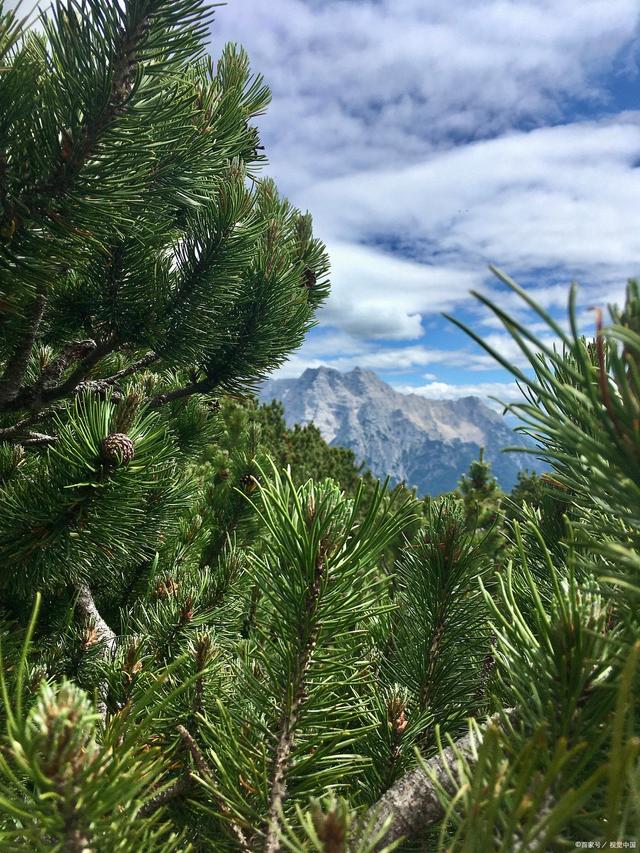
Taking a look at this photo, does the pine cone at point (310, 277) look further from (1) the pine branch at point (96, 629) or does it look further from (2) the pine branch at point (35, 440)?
(1) the pine branch at point (96, 629)


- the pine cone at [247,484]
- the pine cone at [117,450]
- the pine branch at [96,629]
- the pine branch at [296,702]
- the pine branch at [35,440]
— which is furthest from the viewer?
the pine cone at [247,484]

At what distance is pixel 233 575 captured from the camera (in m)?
2.20

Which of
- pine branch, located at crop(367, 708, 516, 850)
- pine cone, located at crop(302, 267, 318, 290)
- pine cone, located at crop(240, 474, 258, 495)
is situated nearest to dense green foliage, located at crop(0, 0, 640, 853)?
pine branch, located at crop(367, 708, 516, 850)

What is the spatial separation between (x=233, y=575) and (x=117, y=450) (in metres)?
1.06

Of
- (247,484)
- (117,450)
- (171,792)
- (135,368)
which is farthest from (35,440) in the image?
(171,792)

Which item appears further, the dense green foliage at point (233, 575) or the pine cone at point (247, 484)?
the pine cone at point (247, 484)

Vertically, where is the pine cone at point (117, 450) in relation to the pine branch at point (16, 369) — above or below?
below

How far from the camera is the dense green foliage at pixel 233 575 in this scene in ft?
1.94

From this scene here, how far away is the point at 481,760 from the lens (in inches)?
20.7

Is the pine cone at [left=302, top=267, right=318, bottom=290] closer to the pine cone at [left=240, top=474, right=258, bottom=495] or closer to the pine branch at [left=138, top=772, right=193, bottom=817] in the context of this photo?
the pine cone at [left=240, top=474, right=258, bottom=495]

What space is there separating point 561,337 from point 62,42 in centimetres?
141

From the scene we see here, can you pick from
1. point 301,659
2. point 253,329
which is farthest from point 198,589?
point 253,329

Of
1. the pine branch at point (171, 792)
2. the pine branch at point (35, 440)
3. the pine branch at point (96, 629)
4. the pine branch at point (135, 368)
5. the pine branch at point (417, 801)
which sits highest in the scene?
the pine branch at point (135, 368)

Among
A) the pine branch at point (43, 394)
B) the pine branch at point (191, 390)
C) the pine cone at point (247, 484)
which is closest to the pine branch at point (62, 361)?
the pine branch at point (43, 394)
